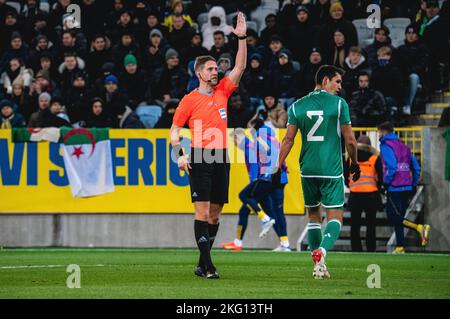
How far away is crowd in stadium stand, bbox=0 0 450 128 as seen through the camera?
73.7 ft

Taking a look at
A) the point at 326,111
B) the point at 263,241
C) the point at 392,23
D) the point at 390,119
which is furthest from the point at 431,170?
the point at 326,111

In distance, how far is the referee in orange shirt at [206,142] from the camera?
12508 mm

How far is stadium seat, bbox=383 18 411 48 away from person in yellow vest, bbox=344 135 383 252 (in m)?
5.76

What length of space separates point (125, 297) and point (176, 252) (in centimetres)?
877

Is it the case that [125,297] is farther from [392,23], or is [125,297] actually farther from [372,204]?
[392,23]

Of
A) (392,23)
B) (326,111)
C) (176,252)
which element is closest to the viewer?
(326,111)

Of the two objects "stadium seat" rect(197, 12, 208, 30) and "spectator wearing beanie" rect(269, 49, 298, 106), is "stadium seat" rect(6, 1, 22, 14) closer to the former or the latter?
"stadium seat" rect(197, 12, 208, 30)

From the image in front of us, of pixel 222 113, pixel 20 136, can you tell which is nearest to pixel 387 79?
pixel 20 136

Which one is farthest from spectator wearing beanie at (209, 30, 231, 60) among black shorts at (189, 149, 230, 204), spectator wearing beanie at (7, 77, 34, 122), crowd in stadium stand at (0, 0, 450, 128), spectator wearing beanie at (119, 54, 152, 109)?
black shorts at (189, 149, 230, 204)

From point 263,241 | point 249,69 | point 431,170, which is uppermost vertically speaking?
point 249,69

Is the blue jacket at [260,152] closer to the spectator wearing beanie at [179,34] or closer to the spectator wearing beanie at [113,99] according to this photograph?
the spectator wearing beanie at [113,99]

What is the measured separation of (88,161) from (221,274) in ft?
28.9

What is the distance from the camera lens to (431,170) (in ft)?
69.1

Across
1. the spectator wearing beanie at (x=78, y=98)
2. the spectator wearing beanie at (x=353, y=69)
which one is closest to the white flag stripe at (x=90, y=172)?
the spectator wearing beanie at (x=78, y=98)
